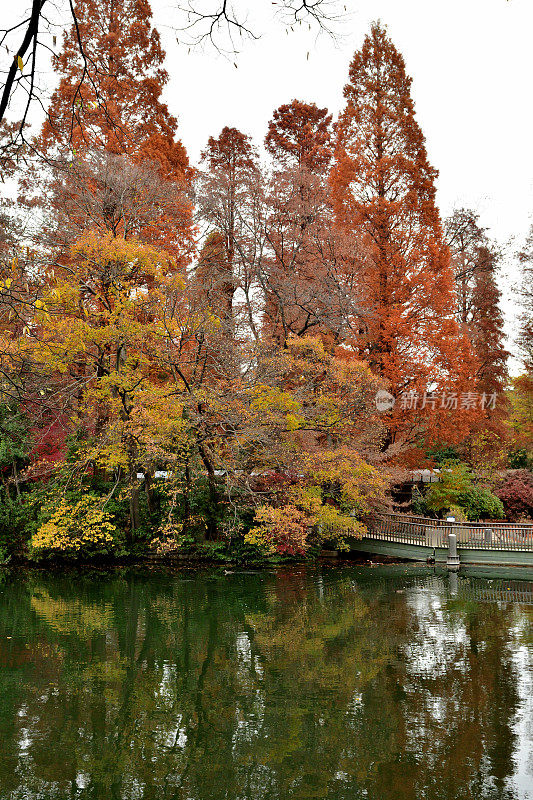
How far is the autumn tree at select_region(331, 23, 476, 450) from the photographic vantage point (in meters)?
23.6

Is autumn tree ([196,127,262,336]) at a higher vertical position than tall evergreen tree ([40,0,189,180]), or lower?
lower

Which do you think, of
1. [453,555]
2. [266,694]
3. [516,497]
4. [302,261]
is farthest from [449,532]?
[266,694]

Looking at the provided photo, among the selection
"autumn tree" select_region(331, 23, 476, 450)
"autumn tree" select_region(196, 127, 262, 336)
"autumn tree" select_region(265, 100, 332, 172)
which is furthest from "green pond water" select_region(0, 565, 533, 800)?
"autumn tree" select_region(265, 100, 332, 172)

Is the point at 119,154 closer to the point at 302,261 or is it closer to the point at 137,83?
the point at 137,83

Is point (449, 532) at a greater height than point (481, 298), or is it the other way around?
point (481, 298)

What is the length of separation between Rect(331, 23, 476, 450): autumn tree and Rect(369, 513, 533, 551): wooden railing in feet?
10.7

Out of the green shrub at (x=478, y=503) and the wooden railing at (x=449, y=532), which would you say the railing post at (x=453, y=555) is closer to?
the wooden railing at (x=449, y=532)

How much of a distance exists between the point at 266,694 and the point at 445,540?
13742 millimetres

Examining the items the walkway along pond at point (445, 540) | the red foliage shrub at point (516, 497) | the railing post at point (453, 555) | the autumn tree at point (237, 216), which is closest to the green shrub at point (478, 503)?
the red foliage shrub at point (516, 497)

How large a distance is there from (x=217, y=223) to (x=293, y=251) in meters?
3.19

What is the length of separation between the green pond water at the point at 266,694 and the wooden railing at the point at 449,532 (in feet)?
11.8

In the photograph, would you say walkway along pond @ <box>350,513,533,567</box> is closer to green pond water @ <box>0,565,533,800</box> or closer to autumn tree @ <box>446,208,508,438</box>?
green pond water @ <box>0,565,533,800</box>

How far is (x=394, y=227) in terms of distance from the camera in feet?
82.0

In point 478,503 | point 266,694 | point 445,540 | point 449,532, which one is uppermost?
point 478,503
